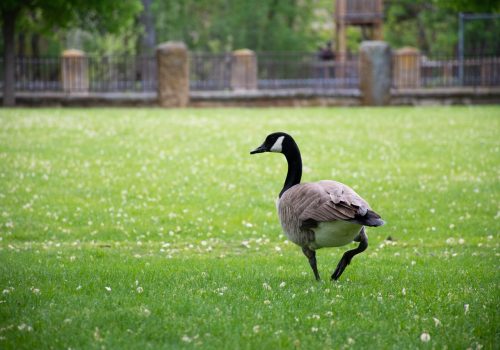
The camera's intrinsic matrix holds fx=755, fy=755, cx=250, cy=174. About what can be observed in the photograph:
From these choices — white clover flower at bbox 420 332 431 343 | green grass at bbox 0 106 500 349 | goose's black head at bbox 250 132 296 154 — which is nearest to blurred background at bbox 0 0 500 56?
green grass at bbox 0 106 500 349

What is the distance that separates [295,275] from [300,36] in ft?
147

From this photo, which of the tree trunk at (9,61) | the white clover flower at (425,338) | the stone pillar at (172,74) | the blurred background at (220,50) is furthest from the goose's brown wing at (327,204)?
the tree trunk at (9,61)

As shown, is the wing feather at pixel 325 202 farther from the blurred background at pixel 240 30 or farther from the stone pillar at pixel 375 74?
the blurred background at pixel 240 30

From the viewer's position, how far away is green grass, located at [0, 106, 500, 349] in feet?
18.2

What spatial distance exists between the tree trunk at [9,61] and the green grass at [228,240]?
715 centimetres

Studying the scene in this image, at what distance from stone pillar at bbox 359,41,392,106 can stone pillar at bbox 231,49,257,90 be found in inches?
178

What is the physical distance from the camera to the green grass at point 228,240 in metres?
5.56

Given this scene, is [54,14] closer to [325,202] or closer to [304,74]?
[304,74]

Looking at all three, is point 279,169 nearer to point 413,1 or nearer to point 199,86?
point 199,86

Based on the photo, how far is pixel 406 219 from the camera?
11.3 metres

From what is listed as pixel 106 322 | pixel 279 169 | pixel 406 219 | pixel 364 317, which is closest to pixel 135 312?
pixel 106 322

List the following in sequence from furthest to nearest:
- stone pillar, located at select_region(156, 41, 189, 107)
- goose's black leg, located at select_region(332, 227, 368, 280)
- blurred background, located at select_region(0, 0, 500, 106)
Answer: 1. blurred background, located at select_region(0, 0, 500, 106)
2. stone pillar, located at select_region(156, 41, 189, 107)
3. goose's black leg, located at select_region(332, 227, 368, 280)

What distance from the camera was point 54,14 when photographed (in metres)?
29.2

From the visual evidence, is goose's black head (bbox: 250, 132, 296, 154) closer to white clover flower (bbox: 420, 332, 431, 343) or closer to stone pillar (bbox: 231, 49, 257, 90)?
white clover flower (bbox: 420, 332, 431, 343)
